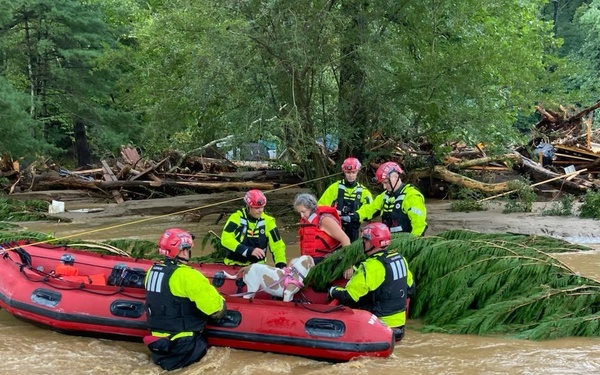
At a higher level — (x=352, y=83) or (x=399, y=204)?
(x=352, y=83)

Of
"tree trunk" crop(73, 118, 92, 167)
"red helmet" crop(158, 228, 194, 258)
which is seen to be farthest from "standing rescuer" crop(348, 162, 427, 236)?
"tree trunk" crop(73, 118, 92, 167)

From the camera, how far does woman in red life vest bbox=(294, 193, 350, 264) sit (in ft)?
22.1

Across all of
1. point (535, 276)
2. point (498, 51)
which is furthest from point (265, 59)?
point (535, 276)

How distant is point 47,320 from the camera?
661 centimetres

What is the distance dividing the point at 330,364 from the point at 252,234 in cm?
185

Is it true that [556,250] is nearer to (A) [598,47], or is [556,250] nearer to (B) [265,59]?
(B) [265,59]

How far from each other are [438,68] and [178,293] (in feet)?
24.8

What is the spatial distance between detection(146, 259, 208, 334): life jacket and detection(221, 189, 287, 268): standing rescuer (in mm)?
Answer: 1457

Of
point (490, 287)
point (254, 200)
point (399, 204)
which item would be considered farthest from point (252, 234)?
point (490, 287)

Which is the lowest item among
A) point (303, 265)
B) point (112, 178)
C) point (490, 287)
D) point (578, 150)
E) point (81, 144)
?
point (490, 287)

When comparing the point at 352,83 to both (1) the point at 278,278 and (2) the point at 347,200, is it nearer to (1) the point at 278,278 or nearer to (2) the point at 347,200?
(2) the point at 347,200

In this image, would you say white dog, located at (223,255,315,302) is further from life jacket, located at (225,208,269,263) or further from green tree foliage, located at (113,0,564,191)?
green tree foliage, located at (113,0,564,191)

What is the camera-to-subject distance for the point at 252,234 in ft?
23.2

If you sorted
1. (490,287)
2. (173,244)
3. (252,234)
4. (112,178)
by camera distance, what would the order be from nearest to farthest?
(173,244) → (490,287) → (252,234) → (112,178)
